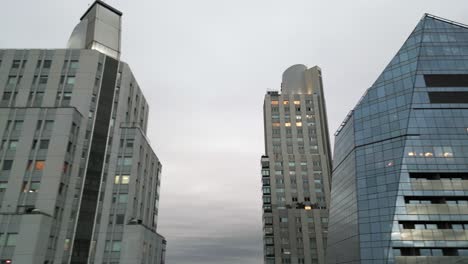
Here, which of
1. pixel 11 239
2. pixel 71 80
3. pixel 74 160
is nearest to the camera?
pixel 11 239

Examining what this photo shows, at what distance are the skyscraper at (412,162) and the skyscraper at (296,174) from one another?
4849 centimetres

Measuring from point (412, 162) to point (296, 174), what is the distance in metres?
81.0

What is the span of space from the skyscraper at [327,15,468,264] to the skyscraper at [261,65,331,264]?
48.5 m

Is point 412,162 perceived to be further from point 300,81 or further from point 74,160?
point 300,81

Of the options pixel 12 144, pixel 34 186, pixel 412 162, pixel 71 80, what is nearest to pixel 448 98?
pixel 412 162

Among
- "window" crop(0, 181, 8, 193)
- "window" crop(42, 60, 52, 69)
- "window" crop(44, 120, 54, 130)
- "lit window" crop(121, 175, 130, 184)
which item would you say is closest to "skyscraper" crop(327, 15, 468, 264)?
"lit window" crop(121, 175, 130, 184)

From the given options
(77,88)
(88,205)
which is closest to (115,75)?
(77,88)

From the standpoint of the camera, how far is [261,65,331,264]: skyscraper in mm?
134375

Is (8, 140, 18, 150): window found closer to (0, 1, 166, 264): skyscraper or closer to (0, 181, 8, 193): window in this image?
(0, 1, 166, 264): skyscraper

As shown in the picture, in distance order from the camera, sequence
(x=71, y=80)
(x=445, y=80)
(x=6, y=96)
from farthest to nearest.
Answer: (x=445, y=80) → (x=71, y=80) → (x=6, y=96)

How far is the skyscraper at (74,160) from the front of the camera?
5212 cm

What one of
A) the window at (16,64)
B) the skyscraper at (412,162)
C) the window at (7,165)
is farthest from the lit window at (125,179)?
the skyscraper at (412,162)

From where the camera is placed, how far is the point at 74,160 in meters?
60.3

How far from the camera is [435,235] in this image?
211 ft
